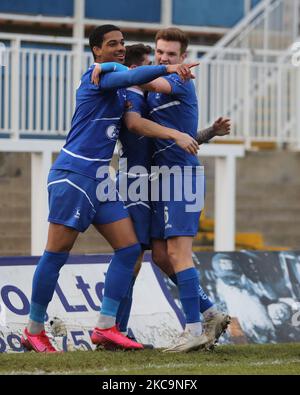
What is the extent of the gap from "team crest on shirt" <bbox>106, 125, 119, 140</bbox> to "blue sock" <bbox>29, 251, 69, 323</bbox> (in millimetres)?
831

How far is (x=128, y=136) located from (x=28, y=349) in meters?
1.61

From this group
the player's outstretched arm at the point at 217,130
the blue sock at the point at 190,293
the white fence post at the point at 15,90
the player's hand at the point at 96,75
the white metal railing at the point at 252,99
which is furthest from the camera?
the white metal railing at the point at 252,99

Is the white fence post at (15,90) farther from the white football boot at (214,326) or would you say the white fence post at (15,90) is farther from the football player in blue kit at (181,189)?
the white football boot at (214,326)

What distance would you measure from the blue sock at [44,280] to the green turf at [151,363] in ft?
1.06

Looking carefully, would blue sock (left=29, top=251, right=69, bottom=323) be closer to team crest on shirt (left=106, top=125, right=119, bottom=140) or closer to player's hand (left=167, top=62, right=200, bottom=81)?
team crest on shirt (left=106, top=125, right=119, bottom=140)

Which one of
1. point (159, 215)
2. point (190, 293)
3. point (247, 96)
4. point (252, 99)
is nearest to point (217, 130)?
point (159, 215)

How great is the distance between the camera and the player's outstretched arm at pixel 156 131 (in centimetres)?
782

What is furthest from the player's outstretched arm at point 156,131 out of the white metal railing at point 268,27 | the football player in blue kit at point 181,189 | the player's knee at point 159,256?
the white metal railing at point 268,27

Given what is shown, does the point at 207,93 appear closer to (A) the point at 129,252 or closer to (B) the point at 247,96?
(B) the point at 247,96

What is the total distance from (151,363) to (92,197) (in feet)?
3.83

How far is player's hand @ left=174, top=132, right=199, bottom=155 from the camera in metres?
7.81
